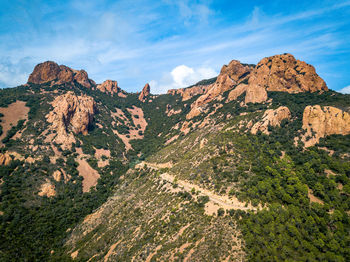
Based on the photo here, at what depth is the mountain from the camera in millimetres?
34625

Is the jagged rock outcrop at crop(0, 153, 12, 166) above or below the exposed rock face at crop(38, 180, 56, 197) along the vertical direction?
above

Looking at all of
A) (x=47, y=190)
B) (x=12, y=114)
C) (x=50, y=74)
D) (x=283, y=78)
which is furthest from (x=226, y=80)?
(x=50, y=74)

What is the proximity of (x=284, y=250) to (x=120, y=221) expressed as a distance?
46273mm

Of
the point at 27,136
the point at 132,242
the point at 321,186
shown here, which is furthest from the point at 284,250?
the point at 27,136

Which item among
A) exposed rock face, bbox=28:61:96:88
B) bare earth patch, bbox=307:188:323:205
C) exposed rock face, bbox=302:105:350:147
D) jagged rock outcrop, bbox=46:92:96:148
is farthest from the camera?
exposed rock face, bbox=28:61:96:88

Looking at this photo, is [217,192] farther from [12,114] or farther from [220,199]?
[12,114]

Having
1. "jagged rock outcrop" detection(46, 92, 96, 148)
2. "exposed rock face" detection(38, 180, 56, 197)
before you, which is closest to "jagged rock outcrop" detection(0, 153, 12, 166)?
"exposed rock face" detection(38, 180, 56, 197)

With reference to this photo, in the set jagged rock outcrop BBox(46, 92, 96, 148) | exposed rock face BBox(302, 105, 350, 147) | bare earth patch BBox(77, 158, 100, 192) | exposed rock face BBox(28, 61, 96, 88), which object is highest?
exposed rock face BBox(28, 61, 96, 88)

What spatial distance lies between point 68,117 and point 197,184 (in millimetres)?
107381

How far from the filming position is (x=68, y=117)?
11981 cm

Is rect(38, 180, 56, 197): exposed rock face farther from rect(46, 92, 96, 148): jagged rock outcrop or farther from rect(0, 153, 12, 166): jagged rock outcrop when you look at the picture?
rect(46, 92, 96, 148): jagged rock outcrop

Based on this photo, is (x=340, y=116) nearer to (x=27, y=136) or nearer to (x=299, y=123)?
(x=299, y=123)

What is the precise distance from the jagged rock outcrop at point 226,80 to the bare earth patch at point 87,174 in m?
79.3

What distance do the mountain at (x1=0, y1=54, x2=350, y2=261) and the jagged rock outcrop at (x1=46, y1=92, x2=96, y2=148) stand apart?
0.83 meters
